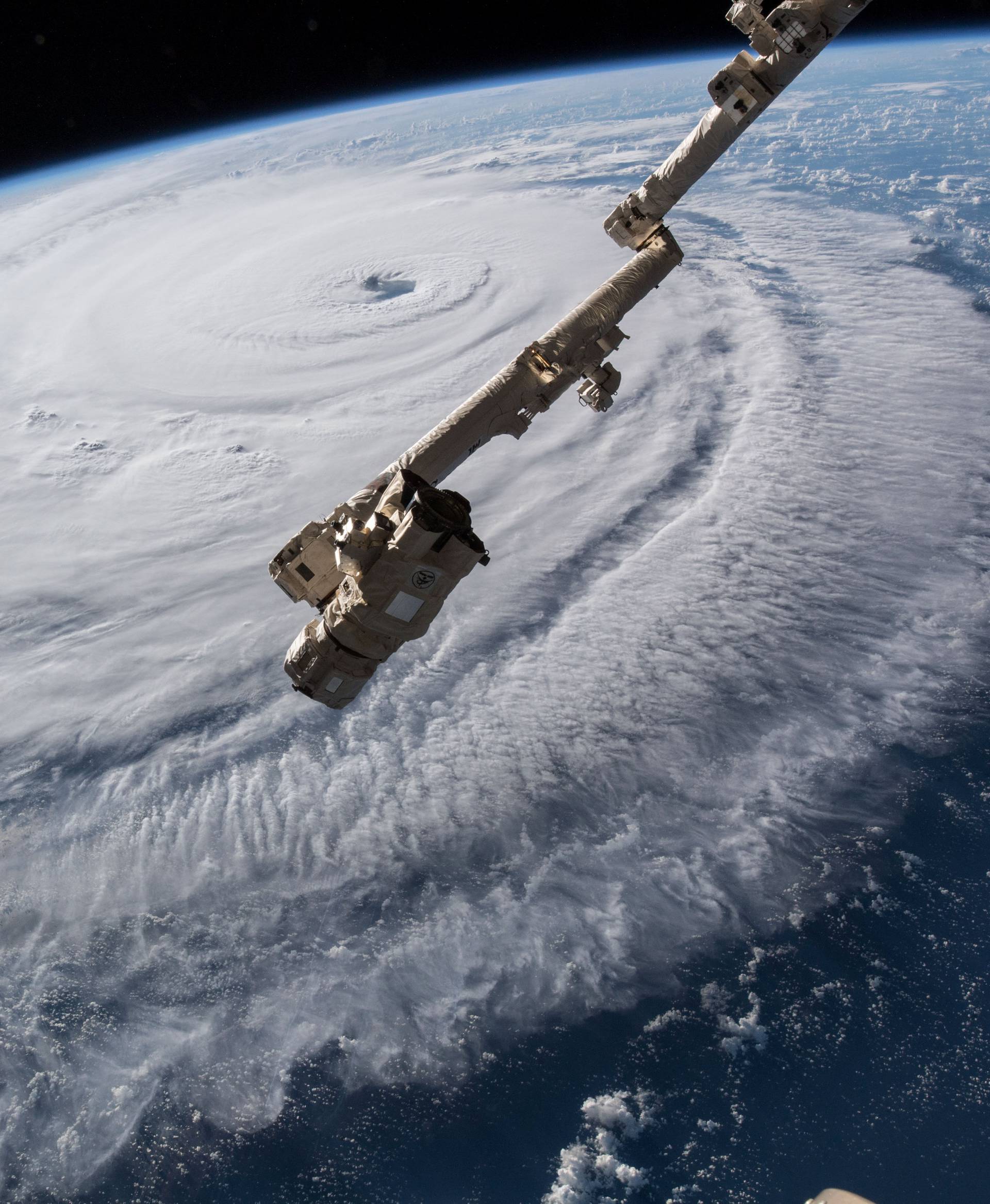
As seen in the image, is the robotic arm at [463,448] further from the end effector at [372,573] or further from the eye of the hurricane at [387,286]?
the eye of the hurricane at [387,286]

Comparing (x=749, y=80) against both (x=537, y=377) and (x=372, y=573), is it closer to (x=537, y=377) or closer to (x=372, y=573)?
(x=537, y=377)

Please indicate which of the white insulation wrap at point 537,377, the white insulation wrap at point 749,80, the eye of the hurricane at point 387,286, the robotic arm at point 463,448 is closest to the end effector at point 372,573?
the robotic arm at point 463,448

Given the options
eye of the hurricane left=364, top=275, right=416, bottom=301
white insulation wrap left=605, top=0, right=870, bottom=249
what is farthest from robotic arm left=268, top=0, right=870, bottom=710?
eye of the hurricane left=364, top=275, right=416, bottom=301

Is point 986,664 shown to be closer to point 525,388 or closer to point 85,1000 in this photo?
point 525,388

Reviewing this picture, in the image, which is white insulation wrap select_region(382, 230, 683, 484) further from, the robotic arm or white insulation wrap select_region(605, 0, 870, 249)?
white insulation wrap select_region(605, 0, 870, 249)

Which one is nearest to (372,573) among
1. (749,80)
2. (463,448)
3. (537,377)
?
(463,448)

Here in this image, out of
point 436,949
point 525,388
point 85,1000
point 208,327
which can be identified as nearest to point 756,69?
point 525,388

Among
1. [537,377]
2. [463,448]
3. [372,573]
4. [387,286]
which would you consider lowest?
[372,573]
